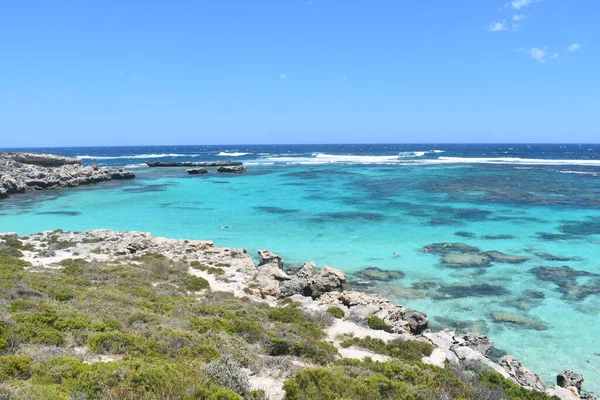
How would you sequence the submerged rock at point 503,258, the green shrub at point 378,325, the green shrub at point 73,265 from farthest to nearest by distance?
the submerged rock at point 503,258
the green shrub at point 73,265
the green shrub at point 378,325

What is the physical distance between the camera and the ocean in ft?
46.2

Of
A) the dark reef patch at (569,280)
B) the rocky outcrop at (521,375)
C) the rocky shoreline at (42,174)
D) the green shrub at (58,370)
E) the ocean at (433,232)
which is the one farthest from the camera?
the rocky shoreline at (42,174)

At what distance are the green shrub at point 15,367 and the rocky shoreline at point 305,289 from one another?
395cm

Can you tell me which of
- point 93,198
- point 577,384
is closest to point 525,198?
point 577,384

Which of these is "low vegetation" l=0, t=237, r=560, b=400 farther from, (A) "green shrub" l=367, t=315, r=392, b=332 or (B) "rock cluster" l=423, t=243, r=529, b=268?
(B) "rock cluster" l=423, t=243, r=529, b=268

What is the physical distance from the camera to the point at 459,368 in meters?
9.23

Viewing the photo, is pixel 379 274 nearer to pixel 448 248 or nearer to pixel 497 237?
pixel 448 248

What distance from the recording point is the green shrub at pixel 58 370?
585cm

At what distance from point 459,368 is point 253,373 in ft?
16.5

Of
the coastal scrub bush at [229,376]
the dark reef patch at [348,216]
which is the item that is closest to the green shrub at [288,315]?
the coastal scrub bush at [229,376]

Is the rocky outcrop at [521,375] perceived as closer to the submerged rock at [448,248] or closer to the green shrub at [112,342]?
the green shrub at [112,342]

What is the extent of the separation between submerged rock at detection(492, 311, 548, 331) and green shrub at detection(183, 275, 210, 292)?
431 inches

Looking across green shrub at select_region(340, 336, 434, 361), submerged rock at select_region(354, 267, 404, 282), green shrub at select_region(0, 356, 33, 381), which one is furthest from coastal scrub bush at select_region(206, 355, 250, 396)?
submerged rock at select_region(354, 267, 404, 282)

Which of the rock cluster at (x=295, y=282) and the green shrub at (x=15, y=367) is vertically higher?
the green shrub at (x=15, y=367)
